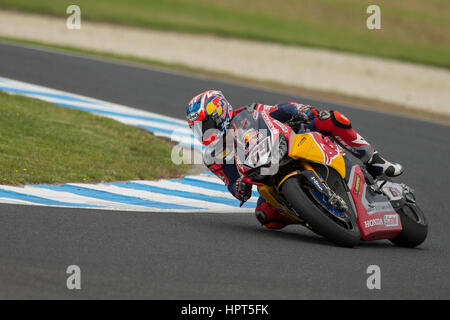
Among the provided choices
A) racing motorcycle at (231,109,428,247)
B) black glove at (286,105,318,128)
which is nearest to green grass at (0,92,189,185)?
racing motorcycle at (231,109,428,247)

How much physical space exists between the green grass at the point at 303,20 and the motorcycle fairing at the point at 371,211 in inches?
786

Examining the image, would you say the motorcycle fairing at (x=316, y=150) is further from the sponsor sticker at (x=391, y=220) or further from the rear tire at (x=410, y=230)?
the rear tire at (x=410, y=230)

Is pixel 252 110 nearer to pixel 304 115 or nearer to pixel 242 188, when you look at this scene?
pixel 304 115

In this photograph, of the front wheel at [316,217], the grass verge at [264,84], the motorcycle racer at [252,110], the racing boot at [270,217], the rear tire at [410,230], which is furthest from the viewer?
the grass verge at [264,84]

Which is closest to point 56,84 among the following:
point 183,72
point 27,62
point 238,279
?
point 27,62

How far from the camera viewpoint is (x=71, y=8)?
29.8 m

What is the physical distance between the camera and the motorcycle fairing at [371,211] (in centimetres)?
740

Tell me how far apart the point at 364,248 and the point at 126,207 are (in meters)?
2.54

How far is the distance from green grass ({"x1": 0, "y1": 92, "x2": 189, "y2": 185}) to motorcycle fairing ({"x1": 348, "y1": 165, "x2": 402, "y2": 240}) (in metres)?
3.43

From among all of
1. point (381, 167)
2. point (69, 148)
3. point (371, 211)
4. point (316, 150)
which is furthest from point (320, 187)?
point (69, 148)

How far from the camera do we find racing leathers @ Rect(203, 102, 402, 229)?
7.39 m

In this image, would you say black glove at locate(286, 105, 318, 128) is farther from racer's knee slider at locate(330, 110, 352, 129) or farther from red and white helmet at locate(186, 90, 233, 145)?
red and white helmet at locate(186, 90, 233, 145)

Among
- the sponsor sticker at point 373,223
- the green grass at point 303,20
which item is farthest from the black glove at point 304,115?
the green grass at point 303,20
